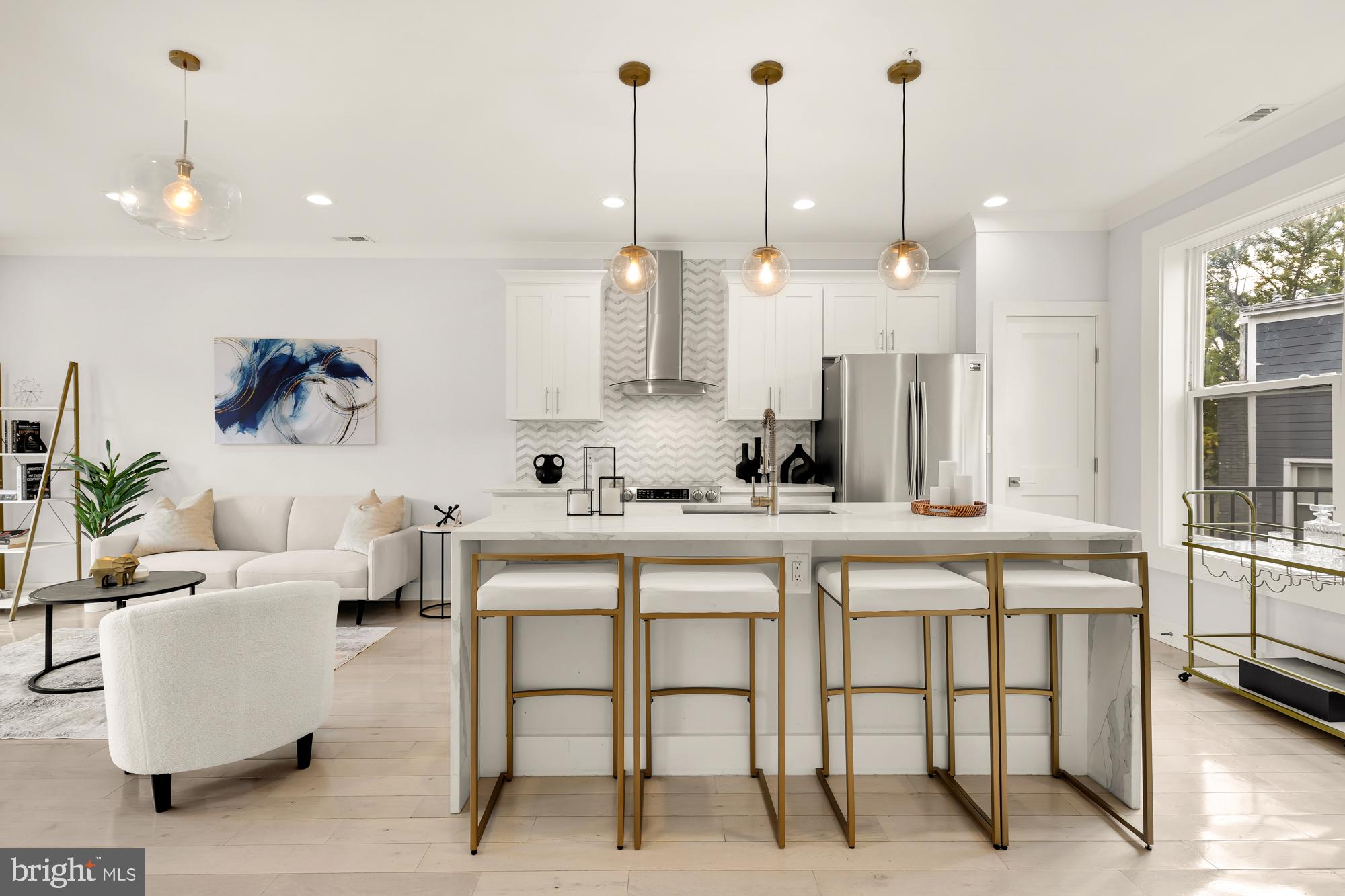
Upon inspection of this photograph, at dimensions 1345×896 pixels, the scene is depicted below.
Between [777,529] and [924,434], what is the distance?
2.54m

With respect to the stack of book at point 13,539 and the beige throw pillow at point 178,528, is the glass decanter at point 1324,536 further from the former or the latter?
the stack of book at point 13,539

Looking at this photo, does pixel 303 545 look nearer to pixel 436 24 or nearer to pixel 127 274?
pixel 127 274

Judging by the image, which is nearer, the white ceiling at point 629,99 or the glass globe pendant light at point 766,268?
the white ceiling at point 629,99

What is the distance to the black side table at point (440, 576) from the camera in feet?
15.5

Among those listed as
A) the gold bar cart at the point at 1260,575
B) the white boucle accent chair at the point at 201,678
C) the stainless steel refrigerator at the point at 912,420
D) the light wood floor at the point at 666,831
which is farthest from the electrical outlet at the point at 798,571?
the stainless steel refrigerator at the point at 912,420

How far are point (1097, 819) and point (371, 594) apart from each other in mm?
4062

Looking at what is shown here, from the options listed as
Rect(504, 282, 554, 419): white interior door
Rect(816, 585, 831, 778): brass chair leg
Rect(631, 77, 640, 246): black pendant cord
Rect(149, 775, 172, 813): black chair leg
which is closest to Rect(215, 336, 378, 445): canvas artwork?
Rect(504, 282, 554, 419): white interior door

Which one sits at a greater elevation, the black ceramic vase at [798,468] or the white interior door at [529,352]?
the white interior door at [529,352]

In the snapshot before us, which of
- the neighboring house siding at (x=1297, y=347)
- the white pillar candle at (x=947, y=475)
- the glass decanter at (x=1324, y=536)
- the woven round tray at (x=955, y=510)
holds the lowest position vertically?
the glass decanter at (x=1324, y=536)

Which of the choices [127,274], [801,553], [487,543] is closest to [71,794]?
[487,543]

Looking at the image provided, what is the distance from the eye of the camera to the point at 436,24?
2.46 m

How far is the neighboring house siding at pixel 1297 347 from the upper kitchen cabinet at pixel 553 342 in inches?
153

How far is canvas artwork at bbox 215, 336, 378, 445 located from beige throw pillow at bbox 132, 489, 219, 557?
0.61 meters

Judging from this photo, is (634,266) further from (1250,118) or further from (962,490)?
(1250,118)
